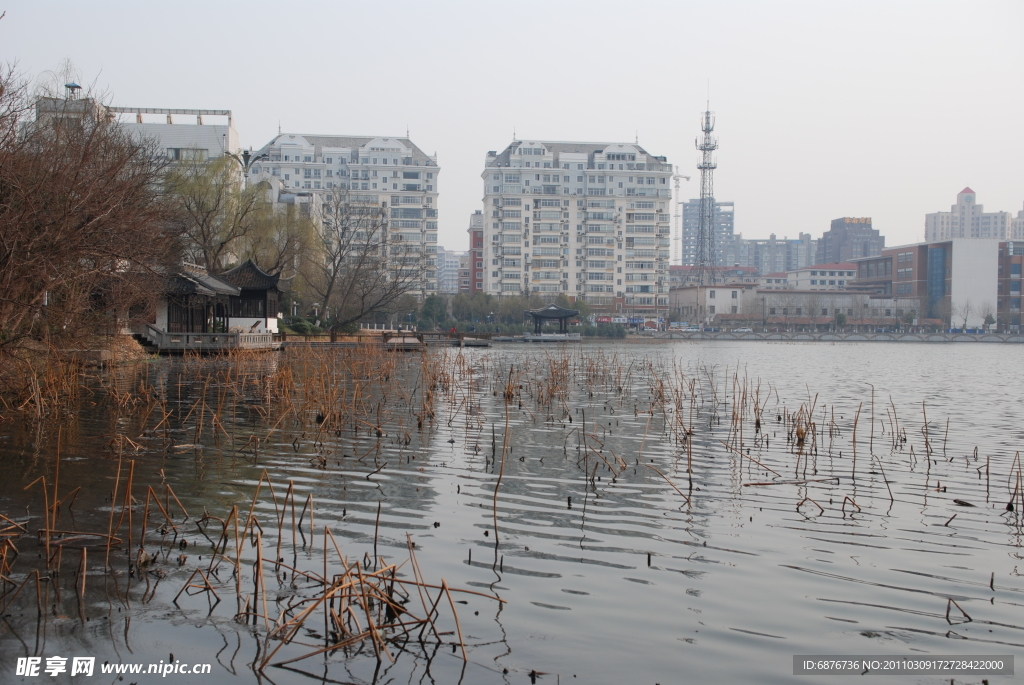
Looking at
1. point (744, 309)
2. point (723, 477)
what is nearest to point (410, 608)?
point (723, 477)

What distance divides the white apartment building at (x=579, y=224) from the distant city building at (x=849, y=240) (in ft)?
338

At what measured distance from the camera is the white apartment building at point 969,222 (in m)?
174

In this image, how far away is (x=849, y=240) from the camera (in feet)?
595

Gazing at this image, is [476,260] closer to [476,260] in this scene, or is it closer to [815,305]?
[476,260]

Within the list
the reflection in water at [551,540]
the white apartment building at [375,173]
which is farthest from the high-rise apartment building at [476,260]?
the reflection in water at [551,540]

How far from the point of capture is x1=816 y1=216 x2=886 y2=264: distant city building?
589 feet

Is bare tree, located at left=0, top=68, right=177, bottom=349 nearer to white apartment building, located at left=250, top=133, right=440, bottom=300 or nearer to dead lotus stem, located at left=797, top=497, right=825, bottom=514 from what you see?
dead lotus stem, located at left=797, top=497, right=825, bottom=514

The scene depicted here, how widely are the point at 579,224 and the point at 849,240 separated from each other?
368ft

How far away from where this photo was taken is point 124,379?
1745 cm

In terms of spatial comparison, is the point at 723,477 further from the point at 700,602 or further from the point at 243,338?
the point at 243,338

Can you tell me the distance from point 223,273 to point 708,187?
7334 cm

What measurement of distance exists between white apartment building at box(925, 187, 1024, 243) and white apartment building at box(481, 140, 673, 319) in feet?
367

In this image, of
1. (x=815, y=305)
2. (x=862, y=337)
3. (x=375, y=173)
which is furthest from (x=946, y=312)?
(x=375, y=173)

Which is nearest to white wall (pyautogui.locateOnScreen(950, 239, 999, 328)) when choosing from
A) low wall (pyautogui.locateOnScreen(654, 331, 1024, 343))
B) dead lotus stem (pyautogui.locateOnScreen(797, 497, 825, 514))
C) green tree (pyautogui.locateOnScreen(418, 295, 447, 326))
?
low wall (pyautogui.locateOnScreen(654, 331, 1024, 343))
